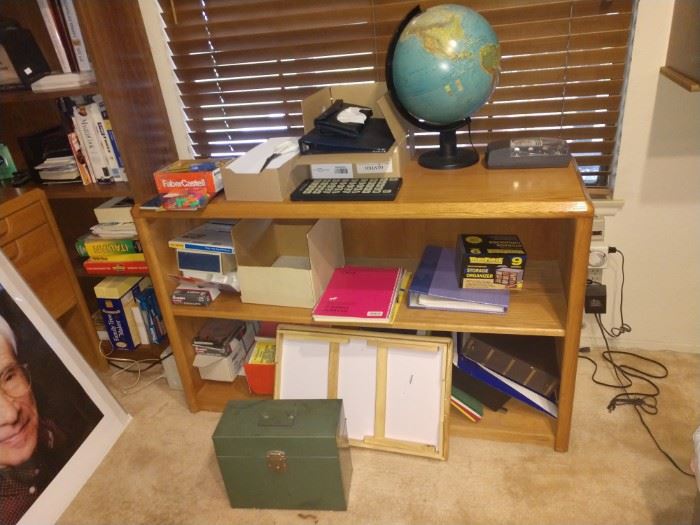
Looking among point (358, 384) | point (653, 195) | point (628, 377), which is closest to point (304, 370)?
point (358, 384)

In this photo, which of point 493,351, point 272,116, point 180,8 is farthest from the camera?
point 272,116

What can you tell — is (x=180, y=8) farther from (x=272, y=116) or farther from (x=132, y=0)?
(x=272, y=116)

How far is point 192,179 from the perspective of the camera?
1434 mm

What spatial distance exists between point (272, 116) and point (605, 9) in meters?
1.03

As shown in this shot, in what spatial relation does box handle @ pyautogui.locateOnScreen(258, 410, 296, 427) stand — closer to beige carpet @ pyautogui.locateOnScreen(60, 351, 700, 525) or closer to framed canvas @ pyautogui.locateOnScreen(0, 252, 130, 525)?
beige carpet @ pyautogui.locateOnScreen(60, 351, 700, 525)

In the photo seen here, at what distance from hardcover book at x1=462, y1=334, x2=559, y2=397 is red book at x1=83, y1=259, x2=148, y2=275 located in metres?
1.15

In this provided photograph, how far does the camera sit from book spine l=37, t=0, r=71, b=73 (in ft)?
4.92

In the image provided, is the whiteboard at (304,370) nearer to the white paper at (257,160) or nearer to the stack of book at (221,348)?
the stack of book at (221,348)

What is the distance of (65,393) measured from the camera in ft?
5.15

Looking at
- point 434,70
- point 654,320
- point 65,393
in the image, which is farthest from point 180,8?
point 654,320

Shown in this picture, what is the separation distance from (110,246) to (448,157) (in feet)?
3.96

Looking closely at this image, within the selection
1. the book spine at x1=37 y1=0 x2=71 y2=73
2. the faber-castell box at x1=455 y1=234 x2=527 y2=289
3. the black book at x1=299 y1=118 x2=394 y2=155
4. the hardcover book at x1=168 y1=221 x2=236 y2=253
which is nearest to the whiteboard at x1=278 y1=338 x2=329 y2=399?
the hardcover book at x1=168 y1=221 x2=236 y2=253

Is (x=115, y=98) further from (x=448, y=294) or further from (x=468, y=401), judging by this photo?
(x=468, y=401)

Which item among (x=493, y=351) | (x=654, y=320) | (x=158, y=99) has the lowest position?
(x=654, y=320)
